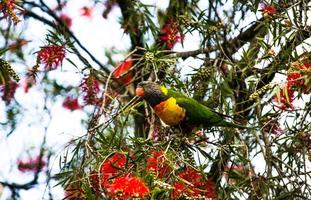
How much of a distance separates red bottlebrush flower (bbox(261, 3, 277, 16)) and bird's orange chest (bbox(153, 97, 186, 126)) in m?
0.48

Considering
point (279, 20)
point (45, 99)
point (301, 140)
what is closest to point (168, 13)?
point (45, 99)

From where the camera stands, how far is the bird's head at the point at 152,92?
7.59 feet

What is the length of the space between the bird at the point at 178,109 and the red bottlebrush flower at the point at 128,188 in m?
0.54

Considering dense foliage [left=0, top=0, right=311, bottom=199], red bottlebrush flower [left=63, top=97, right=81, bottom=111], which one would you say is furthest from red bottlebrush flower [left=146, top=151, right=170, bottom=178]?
red bottlebrush flower [left=63, top=97, right=81, bottom=111]

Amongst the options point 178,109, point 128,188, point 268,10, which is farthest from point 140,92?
point 128,188

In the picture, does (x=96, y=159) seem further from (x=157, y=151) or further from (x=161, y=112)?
(x=161, y=112)

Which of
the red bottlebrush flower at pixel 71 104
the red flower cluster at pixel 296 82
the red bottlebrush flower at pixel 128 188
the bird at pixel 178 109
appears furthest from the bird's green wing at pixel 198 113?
the red bottlebrush flower at pixel 71 104

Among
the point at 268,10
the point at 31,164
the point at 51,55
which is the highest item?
the point at 268,10

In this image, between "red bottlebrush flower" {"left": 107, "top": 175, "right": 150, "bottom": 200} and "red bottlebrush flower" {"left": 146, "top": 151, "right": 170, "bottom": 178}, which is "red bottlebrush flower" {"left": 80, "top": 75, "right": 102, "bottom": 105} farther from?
"red bottlebrush flower" {"left": 107, "top": 175, "right": 150, "bottom": 200}

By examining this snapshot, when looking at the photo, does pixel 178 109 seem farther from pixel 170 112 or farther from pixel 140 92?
pixel 140 92

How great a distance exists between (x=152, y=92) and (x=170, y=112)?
0.10 m

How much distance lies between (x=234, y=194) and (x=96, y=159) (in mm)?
542

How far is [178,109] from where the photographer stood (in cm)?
232

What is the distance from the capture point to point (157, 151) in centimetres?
199
